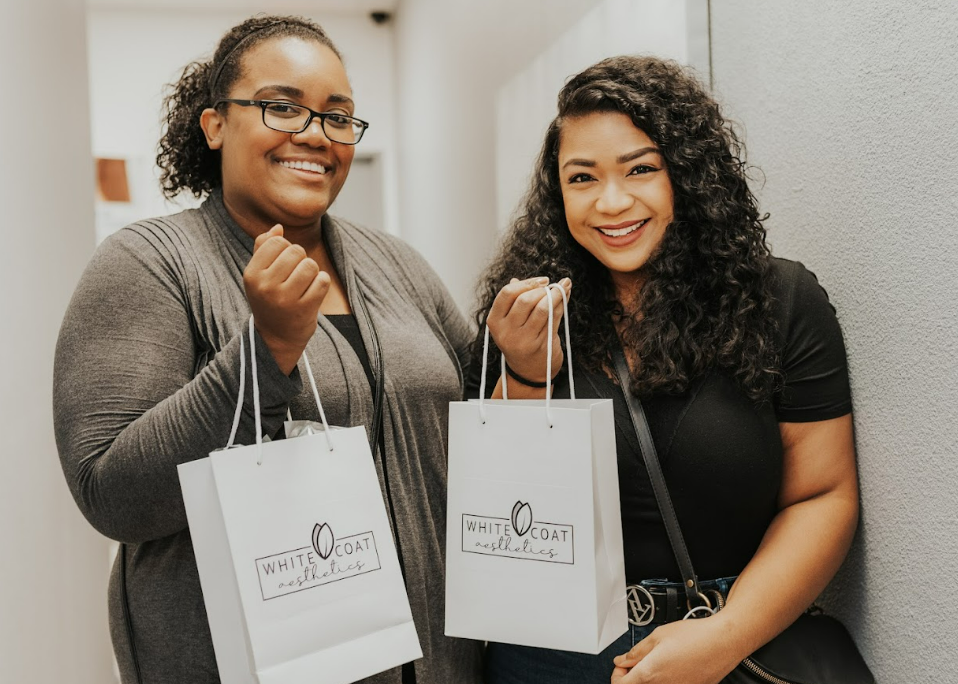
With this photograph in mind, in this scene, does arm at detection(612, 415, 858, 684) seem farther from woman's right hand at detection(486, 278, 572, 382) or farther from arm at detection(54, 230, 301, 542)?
arm at detection(54, 230, 301, 542)

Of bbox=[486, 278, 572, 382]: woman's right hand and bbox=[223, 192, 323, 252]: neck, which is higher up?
bbox=[223, 192, 323, 252]: neck

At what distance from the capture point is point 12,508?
198 cm

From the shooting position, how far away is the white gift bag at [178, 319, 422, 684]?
0.96m

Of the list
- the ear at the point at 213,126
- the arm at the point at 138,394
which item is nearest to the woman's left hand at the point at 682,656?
the arm at the point at 138,394

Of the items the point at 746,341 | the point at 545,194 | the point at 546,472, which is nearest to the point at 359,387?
the point at 546,472

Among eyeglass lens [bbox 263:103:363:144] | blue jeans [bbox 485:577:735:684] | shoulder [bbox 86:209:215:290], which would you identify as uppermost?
eyeglass lens [bbox 263:103:363:144]

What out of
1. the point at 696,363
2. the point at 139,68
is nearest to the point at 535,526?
the point at 696,363

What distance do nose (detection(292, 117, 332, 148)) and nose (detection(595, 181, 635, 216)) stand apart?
0.45m

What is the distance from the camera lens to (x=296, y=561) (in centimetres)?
98

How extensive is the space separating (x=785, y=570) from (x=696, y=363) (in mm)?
320

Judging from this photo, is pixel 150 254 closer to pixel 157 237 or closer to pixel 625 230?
pixel 157 237

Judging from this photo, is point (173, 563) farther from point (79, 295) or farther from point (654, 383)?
point (654, 383)

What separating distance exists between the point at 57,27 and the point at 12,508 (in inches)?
58.9

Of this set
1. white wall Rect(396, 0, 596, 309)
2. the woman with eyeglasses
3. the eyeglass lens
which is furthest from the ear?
white wall Rect(396, 0, 596, 309)
